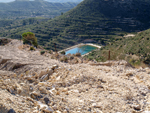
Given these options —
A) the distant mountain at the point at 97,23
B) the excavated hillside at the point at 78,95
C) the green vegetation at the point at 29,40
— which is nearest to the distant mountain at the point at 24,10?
the distant mountain at the point at 97,23

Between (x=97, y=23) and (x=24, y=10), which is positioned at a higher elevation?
(x=24, y=10)

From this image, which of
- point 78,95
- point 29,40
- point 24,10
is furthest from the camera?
point 24,10

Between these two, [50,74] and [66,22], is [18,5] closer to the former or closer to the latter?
[66,22]

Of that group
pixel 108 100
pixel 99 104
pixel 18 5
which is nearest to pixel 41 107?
pixel 99 104

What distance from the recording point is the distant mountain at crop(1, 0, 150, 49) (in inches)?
1811

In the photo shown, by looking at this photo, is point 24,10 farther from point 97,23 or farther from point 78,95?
point 78,95

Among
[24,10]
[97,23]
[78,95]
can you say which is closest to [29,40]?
[78,95]

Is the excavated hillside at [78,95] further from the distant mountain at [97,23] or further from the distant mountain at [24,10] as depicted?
the distant mountain at [24,10]

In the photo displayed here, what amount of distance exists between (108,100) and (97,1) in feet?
211

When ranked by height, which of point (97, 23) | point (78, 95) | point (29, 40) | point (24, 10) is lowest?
point (78, 95)

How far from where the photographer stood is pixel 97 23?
166ft

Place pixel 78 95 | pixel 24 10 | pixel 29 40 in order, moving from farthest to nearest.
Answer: pixel 24 10 < pixel 29 40 < pixel 78 95

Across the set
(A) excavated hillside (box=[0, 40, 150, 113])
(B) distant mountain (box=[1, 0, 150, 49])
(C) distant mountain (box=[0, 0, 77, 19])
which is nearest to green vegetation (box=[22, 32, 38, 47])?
(A) excavated hillside (box=[0, 40, 150, 113])

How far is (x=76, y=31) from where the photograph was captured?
49.4m
